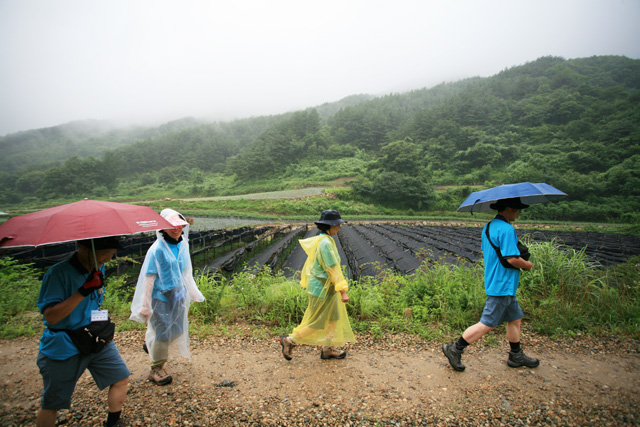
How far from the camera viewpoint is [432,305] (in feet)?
12.3

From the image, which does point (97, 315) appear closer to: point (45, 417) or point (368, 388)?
point (45, 417)

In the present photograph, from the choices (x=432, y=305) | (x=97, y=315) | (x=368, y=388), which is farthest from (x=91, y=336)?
(x=432, y=305)

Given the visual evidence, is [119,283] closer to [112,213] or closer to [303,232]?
[112,213]

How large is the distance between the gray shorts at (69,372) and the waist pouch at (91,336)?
0.30ft

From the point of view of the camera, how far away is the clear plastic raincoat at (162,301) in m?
2.29

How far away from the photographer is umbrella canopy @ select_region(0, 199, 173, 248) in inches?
53.6

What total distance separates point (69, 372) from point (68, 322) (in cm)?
32

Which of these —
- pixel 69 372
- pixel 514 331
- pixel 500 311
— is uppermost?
pixel 69 372

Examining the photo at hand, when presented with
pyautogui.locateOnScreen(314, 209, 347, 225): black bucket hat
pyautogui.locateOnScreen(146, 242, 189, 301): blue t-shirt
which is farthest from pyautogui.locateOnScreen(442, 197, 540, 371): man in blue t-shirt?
pyautogui.locateOnScreen(146, 242, 189, 301): blue t-shirt

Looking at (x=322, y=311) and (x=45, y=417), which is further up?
(x=45, y=417)

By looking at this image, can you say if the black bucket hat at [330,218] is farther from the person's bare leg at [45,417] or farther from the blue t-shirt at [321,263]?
the person's bare leg at [45,417]

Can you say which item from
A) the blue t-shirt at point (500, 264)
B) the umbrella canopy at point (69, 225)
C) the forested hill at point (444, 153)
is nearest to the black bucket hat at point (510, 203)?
the blue t-shirt at point (500, 264)

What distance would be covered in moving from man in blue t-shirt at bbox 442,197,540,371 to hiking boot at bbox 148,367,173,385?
107 inches

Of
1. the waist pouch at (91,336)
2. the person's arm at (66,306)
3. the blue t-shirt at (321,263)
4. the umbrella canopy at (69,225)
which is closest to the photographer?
the umbrella canopy at (69,225)
